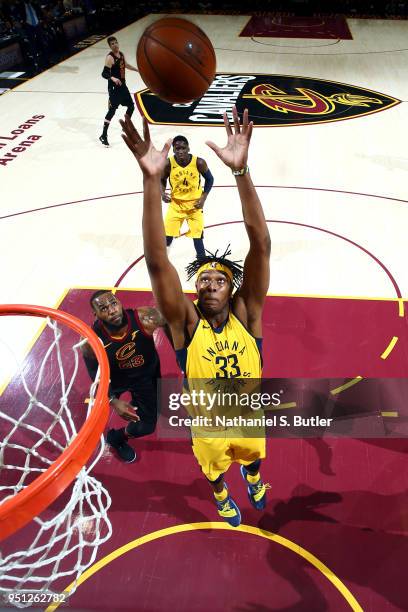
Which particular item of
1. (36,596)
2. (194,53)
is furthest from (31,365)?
(194,53)

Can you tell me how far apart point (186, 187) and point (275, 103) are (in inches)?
239

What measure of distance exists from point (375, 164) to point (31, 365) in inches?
234

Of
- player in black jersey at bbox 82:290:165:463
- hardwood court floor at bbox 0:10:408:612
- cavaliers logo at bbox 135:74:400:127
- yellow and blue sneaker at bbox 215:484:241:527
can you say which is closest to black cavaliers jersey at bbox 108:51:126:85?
hardwood court floor at bbox 0:10:408:612

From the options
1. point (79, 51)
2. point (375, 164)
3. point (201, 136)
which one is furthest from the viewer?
point (79, 51)

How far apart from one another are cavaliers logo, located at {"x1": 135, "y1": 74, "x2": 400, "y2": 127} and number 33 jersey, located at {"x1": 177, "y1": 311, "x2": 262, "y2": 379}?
742cm

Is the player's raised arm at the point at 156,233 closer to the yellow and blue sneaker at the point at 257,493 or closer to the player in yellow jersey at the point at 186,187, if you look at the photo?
the yellow and blue sneaker at the point at 257,493

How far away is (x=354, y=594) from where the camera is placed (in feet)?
8.65

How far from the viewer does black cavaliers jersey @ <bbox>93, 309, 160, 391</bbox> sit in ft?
9.99

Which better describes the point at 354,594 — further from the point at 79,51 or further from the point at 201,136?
the point at 79,51

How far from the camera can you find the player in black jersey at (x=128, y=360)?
9.78 ft

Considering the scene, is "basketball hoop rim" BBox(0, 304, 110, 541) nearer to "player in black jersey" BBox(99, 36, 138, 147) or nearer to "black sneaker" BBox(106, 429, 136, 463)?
"black sneaker" BBox(106, 429, 136, 463)

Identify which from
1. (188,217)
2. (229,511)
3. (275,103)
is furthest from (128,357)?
(275,103)

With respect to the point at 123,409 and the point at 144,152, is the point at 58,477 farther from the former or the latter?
the point at 144,152

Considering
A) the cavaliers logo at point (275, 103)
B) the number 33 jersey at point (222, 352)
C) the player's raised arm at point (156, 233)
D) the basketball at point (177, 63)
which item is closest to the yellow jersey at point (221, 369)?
the number 33 jersey at point (222, 352)
